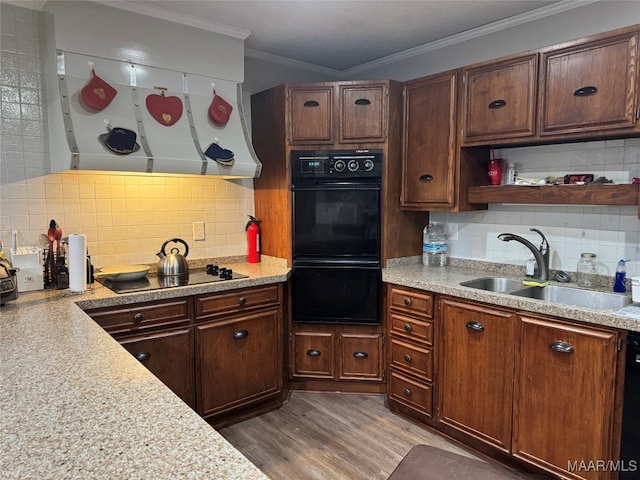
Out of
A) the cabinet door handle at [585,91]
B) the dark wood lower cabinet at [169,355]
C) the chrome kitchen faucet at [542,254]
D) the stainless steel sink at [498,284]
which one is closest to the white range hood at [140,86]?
the dark wood lower cabinet at [169,355]

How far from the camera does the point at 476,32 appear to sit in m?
2.99

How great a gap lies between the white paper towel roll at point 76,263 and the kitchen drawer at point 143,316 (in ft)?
0.61

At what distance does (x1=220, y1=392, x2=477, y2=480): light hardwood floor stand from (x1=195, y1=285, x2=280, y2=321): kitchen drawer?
2.49 ft

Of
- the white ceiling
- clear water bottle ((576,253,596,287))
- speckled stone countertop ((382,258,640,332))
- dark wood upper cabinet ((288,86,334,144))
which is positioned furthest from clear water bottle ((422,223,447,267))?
the white ceiling

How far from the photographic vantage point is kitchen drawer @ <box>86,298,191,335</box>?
2285 mm

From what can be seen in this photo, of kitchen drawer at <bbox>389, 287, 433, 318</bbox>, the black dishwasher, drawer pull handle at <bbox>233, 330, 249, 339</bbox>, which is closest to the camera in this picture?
Answer: the black dishwasher

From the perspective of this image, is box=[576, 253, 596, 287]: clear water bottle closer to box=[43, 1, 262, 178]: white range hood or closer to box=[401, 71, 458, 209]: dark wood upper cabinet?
box=[401, 71, 458, 209]: dark wood upper cabinet

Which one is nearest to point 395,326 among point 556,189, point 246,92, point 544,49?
point 556,189

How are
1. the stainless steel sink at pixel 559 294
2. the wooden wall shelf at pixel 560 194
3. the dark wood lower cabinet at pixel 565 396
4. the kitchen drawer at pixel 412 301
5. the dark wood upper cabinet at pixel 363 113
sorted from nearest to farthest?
the dark wood lower cabinet at pixel 565 396, the wooden wall shelf at pixel 560 194, the stainless steel sink at pixel 559 294, the kitchen drawer at pixel 412 301, the dark wood upper cabinet at pixel 363 113

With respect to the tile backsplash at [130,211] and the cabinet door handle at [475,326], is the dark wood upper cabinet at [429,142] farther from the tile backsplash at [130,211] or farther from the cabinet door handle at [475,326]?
the tile backsplash at [130,211]

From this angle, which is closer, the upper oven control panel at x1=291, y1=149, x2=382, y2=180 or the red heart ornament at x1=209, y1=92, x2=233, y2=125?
the red heart ornament at x1=209, y1=92, x2=233, y2=125

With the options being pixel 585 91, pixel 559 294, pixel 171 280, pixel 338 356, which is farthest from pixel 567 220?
pixel 171 280

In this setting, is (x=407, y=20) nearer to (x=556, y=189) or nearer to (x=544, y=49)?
(x=544, y=49)

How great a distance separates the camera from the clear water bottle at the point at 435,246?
3217 millimetres
